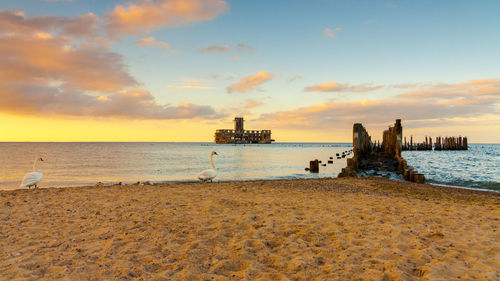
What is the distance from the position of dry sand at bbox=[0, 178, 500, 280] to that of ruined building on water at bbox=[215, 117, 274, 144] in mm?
120589

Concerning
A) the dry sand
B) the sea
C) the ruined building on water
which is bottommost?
the sea

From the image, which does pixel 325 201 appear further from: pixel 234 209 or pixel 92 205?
pixel 92 205

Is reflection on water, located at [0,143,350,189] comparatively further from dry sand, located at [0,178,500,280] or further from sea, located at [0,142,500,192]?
dry sand, located at [0,178,500,280]

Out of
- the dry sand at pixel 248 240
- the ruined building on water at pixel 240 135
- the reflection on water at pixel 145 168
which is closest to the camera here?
the dry sand at pixel 248 240

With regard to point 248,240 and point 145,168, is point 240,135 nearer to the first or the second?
point 145,168

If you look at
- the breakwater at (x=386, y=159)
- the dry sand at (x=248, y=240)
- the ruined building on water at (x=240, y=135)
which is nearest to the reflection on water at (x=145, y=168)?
the breakwater at (x=386, y=159)

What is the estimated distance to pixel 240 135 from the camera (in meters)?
130

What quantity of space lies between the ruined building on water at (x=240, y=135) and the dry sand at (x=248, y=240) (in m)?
121

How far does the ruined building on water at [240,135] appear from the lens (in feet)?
424

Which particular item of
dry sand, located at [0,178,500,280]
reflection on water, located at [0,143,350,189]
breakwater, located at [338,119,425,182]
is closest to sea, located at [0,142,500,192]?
reflection on water, located at [0,143,350,189]

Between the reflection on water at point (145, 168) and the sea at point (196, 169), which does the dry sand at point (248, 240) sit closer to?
the sea at point (196, 169)

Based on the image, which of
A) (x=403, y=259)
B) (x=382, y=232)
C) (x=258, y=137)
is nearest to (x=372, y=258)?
(x=403, y=259)

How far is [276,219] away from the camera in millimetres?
6520

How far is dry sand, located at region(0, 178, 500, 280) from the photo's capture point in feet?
13.0
